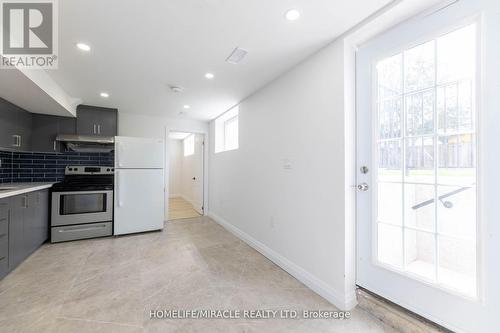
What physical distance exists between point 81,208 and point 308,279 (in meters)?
3.56

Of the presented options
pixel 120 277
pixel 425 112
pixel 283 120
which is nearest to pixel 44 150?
pixel 120 277

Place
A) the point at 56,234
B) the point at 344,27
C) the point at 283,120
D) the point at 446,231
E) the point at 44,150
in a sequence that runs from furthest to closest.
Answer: the point at 44,150
the point at 56,234
the point at 283,120
the point at 344,27
the point at 446,231

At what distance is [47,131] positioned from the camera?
10.9ft

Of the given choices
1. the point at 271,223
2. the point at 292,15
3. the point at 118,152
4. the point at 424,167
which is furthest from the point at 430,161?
the point at 118,152

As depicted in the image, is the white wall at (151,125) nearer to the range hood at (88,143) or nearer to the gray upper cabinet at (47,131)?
the range hood at (88,143)

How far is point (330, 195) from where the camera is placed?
1827 millimetres

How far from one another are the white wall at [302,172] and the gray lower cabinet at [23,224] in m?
2.75

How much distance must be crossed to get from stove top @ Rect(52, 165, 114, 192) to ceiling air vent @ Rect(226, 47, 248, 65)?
2968 mm

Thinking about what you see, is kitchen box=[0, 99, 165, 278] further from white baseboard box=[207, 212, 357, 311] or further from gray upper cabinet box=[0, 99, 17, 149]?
white baseboard box=[207, 212, 357, 311]

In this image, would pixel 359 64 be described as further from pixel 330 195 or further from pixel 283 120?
pixel 330 195

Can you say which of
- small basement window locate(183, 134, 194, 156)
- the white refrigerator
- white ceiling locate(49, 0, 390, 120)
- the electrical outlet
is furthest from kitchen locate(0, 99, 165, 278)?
small basement window locate(183, 134, 194, 156)

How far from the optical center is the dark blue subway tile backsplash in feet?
10.2

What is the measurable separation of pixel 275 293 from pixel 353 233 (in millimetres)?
916

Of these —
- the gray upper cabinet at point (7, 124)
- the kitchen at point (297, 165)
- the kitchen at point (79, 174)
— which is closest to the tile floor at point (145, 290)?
the kitchen at point (297, 165)
